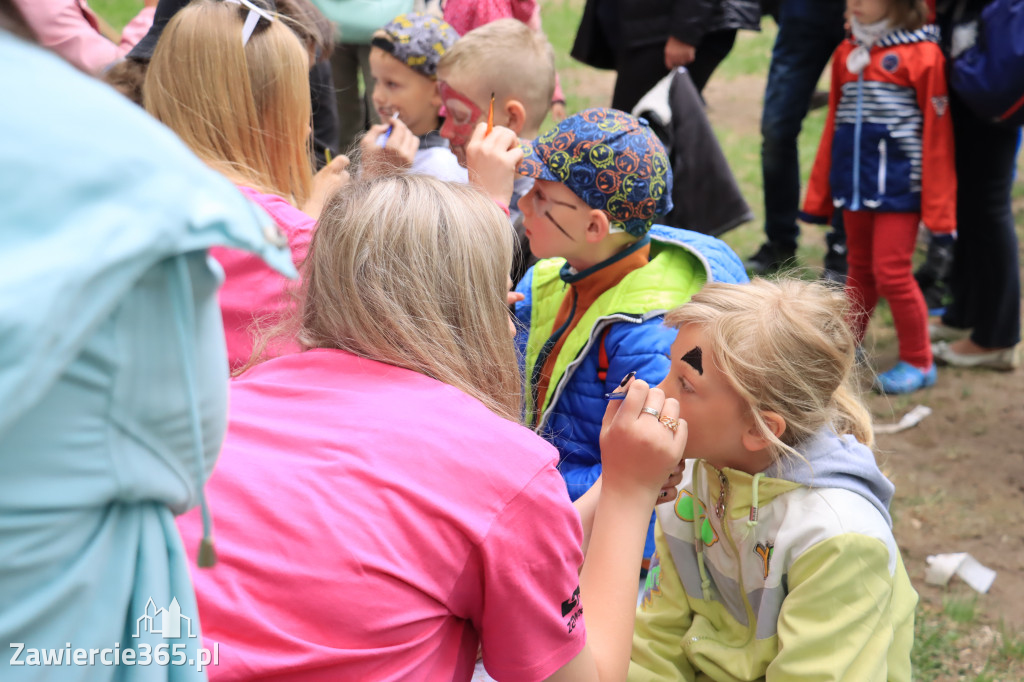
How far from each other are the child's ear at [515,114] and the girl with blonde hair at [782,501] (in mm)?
1330

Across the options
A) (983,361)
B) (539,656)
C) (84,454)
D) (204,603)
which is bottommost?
(983,361)

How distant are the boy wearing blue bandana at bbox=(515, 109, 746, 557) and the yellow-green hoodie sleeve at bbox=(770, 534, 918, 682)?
614 mm

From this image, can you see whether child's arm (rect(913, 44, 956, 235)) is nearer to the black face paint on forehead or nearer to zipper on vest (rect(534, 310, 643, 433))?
zipper on vest (rect(534, 310, 643, 433))

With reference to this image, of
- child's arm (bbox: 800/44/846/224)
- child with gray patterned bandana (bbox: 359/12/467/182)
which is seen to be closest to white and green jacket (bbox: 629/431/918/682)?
child with gray patterned bandana (bbox: 359/12/467/182)

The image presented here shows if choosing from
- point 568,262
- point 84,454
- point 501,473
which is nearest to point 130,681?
point 84,454

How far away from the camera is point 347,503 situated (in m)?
1.02

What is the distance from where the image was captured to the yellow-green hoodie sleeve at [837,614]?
1.49m

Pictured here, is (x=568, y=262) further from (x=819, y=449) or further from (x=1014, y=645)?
(x=1014, y=645)

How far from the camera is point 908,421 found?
11.4ft

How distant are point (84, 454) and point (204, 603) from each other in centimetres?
42

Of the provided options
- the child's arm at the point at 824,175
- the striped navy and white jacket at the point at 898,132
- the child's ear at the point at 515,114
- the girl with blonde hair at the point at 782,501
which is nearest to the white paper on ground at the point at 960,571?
the girl with blonde hair at the point at 782,501

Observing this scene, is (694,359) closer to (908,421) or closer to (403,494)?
Answer: (403,494)

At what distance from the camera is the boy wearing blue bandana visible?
2082 mm

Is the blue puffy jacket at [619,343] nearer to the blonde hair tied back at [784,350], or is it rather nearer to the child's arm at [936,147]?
the blonde hair tied back at [784,350]
